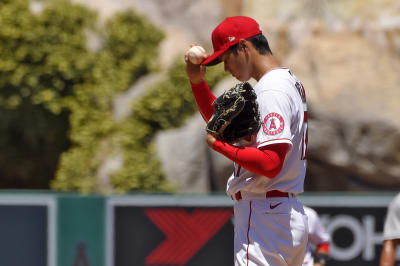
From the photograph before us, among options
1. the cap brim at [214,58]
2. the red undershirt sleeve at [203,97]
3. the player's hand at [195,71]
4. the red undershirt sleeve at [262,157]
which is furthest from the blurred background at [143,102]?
the red undershirt sleeve at [262,157]

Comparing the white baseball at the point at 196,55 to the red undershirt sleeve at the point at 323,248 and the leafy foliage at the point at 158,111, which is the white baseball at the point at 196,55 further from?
the leafy foliage at the point at 158,111

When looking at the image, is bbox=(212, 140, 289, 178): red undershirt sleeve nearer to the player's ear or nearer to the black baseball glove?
the black baseball glove

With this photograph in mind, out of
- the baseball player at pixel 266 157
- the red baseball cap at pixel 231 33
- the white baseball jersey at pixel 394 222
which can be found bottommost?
the white baseball jersey at pixel 394 222

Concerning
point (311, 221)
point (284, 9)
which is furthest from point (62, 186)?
point (284, 9)

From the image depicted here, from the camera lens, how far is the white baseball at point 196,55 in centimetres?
372

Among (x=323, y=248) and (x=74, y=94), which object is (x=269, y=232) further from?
(x=74, y=94)

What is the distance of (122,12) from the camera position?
12.0m

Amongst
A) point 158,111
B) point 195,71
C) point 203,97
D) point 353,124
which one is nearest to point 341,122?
point 353,124

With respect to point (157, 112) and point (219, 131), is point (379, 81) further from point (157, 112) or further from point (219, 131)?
point (219, 131)

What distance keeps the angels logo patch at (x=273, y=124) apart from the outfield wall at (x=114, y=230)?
3699mm

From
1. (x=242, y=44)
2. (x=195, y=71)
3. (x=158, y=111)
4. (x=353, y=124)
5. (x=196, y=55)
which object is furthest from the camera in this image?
(x=158, y=111)

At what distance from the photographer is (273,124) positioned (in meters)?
3.32

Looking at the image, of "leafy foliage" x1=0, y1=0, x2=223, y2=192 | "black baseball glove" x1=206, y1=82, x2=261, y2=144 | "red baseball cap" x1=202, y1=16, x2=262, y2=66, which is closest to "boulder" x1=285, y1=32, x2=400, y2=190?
"leafy foliage" x1=0, y1=0, x2=223, y2=192

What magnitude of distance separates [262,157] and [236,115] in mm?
233
